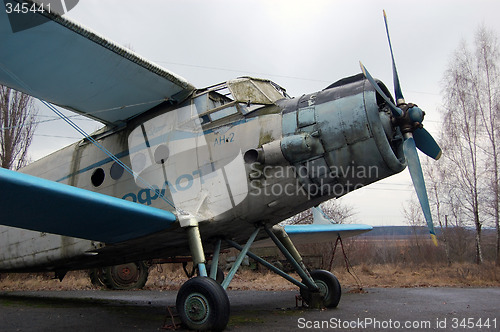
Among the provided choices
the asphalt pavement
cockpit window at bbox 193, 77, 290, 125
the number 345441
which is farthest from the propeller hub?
the number 345441

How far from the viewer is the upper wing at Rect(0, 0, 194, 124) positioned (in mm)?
4797

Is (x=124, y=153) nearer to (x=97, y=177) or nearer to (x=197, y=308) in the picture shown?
(x=97, y=177)

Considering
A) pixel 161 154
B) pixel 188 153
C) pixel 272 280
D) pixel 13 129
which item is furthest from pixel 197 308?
pixel 13 129

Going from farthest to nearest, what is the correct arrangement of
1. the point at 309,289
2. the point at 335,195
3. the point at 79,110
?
the point at 309,289, the point at 79,110, the point at 335,195

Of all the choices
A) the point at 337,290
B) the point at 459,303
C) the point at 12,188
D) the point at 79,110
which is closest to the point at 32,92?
the point at 79,110

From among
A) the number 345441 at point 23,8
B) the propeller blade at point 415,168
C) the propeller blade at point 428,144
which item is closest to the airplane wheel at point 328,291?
the propeller blade at point 415,168

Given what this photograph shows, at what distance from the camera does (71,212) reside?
453cm

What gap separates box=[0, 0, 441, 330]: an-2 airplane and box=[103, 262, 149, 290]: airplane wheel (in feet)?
18.0

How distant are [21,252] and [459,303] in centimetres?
826

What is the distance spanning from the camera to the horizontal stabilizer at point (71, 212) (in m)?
3.84

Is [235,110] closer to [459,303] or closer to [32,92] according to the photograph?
[32,92]

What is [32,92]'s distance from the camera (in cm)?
578

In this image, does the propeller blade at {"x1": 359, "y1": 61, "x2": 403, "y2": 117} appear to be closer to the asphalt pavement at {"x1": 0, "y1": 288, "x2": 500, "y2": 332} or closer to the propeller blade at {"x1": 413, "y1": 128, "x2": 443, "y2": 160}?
the propeller blade at {"x1": 413, "y1": 128, "x2": 443, "y2": 160}

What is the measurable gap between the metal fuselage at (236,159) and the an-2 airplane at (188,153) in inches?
0.7
